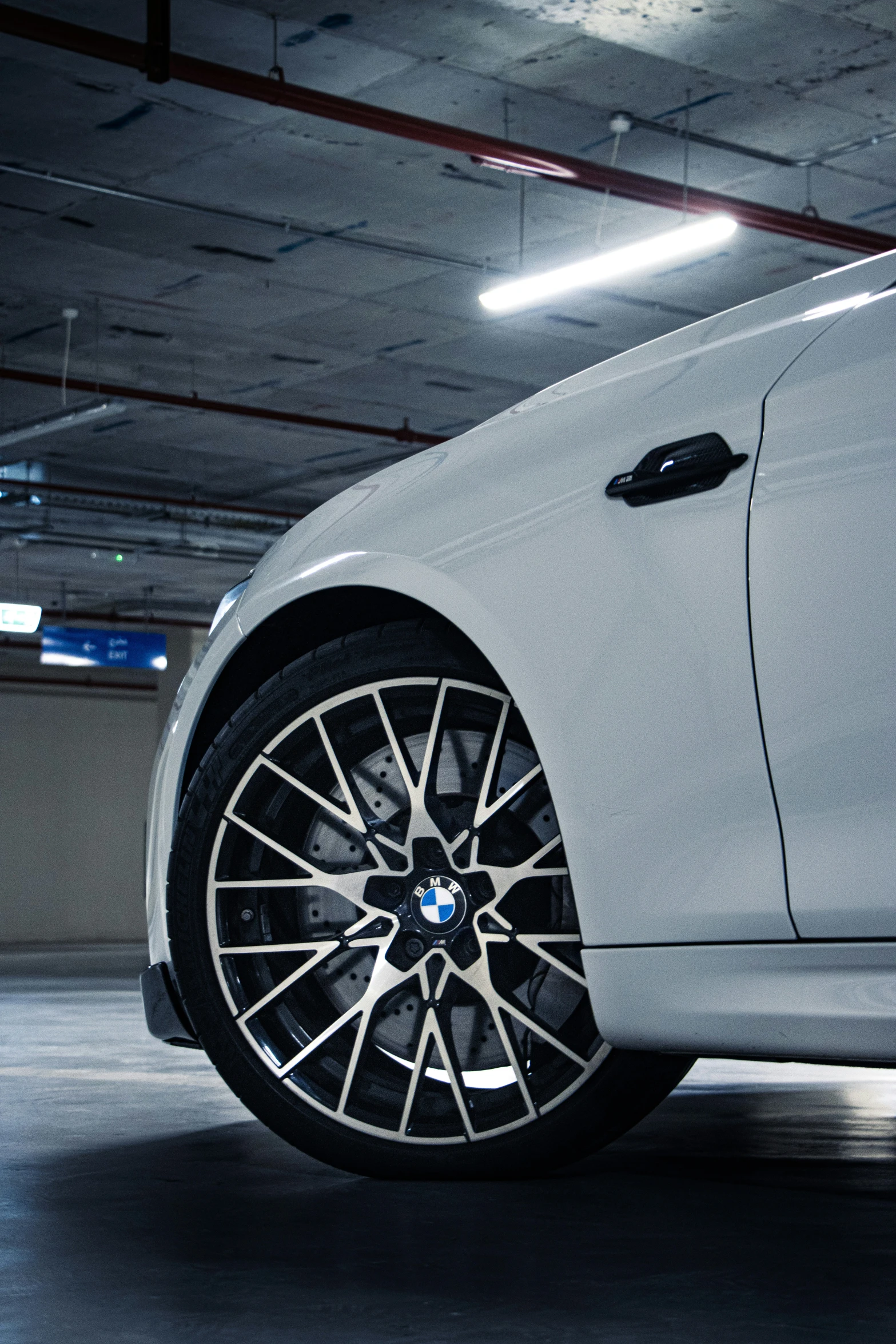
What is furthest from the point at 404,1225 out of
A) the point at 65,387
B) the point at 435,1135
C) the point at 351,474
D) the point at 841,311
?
the point at 351,474

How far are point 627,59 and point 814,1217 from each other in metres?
7.66

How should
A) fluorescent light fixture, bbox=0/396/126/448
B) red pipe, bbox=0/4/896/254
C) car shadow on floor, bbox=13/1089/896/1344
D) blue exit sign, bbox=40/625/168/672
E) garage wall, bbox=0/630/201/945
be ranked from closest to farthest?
1. car shadow on floor, bbox=13/1089/896/1344
2. red pipe, bbox=0/4/896/254
3. fluorescent light fixture, bbox=0/396/126/448
4. blue exit sign, bbox=40/625/168/672
5. garage wall, bbox=0/630/201/945

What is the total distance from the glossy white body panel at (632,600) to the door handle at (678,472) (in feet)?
0.04

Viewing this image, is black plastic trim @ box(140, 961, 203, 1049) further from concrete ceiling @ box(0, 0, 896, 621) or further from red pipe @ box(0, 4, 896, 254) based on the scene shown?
concrete ceiling @ box(0, 0, 896, 621)

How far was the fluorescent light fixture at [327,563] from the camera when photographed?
7.98ft

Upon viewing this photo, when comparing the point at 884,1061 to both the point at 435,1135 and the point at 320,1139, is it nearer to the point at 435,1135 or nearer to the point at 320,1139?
the point at 435,1135

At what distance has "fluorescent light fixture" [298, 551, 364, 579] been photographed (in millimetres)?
2434

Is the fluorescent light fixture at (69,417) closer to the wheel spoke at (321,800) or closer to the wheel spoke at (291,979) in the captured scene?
the wheel spoke at (321,800)

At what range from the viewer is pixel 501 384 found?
14719mm

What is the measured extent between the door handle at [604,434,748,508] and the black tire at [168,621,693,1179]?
1.21 ft

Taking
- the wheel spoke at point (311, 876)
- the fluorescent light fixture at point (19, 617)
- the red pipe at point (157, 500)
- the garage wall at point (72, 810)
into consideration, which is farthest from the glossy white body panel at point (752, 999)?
the garage wall at point (72, 810)

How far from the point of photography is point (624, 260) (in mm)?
8906

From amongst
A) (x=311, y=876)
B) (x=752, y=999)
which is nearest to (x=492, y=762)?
(x=311, y=876)

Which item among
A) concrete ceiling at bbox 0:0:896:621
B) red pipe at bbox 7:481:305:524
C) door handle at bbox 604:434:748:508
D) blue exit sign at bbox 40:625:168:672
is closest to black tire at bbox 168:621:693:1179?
door handle at bbox 604:434:748:508
